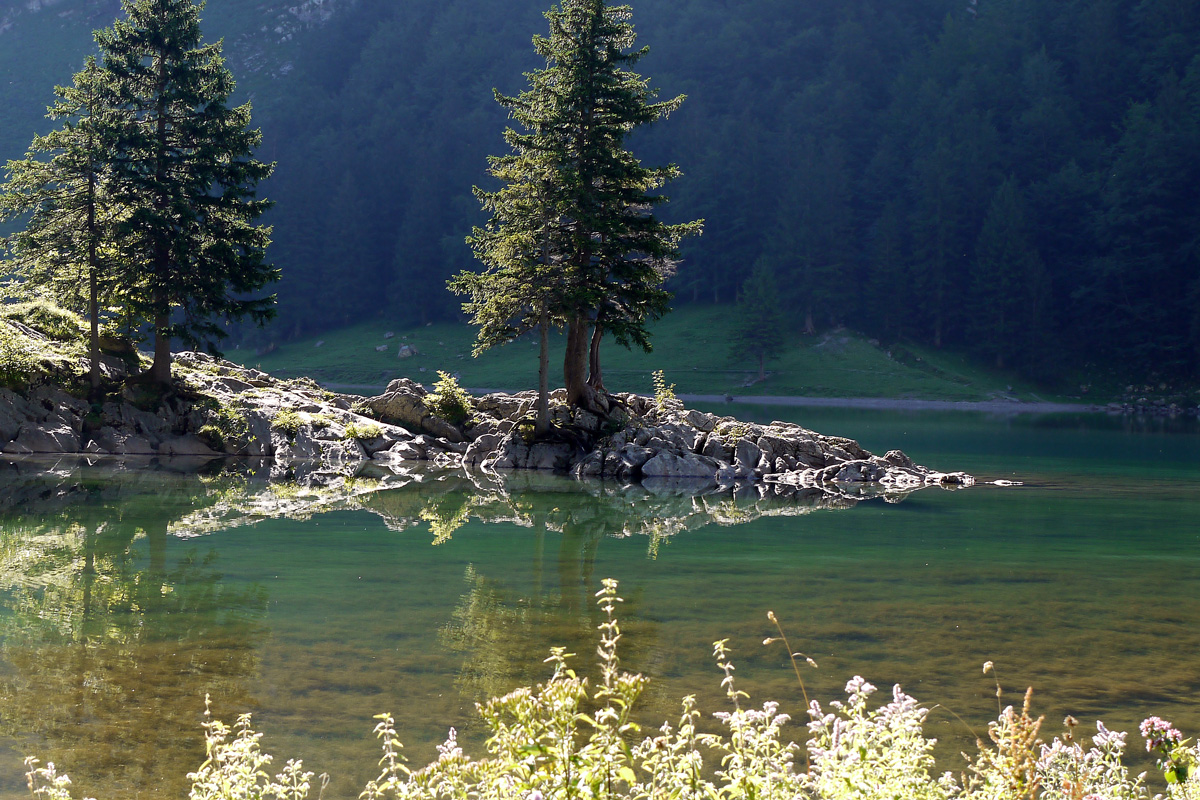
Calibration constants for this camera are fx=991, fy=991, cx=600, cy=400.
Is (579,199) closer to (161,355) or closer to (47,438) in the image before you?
(161,355)

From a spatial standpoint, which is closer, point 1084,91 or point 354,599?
point 354,599

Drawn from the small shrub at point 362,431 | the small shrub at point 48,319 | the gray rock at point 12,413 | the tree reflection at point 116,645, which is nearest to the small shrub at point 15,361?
the gray rock at point 12,413

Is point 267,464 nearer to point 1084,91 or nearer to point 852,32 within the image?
point 1084,91

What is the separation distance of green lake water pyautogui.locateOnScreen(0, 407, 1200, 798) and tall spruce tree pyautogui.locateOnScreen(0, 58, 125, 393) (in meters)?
11.4

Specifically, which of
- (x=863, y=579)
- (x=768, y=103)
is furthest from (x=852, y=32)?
(x=863, y=579)

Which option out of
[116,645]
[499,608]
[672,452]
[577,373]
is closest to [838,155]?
[577,373]

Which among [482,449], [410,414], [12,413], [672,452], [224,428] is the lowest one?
[482,449]

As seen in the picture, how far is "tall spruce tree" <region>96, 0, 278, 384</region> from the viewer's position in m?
32.3

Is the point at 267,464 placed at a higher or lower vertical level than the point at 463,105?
lower

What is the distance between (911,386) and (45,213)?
6273 centimetres

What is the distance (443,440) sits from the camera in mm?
34938

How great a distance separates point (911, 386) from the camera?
78.1 meters

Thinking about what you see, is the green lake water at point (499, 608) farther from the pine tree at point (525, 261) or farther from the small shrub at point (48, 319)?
the small shrub at point (48, 319)

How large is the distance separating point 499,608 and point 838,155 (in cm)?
A: 10457
